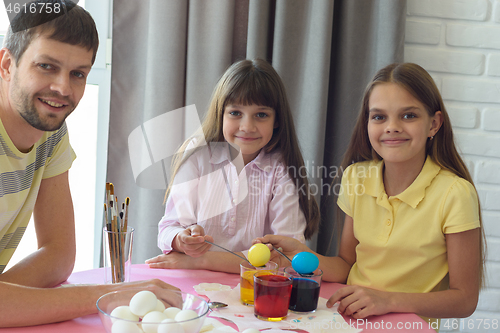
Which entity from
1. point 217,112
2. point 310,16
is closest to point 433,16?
point 310,16

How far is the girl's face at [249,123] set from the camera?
152 cm

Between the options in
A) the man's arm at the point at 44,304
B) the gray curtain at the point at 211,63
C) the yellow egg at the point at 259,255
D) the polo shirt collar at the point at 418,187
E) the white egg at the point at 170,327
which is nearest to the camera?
the white egg at the point at 170,327

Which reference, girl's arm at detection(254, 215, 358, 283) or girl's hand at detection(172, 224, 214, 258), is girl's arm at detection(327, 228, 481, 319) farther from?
girl's hand at detection(172, 224, 214, 258)

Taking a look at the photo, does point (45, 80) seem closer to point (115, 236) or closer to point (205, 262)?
point (115, 236)

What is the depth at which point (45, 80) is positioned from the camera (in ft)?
3.37

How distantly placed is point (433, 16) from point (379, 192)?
91 centimetres

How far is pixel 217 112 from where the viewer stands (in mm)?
1601

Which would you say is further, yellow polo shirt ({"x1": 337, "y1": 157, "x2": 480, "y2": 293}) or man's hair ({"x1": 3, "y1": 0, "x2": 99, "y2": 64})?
yellow polo shirt ({"x1": 337, "y1": 157, "x2": 480, "y2": 293})

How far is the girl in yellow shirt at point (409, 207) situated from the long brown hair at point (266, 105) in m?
0.17

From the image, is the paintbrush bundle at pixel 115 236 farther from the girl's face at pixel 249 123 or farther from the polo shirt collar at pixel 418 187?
the polo shirt collar at pixel 418 187

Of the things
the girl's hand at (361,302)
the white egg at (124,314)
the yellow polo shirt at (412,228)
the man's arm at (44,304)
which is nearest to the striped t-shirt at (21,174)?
the man's arm at (44,304)

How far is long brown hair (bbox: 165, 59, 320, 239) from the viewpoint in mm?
1519

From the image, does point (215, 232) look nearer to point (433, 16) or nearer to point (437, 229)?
point (437, 229)

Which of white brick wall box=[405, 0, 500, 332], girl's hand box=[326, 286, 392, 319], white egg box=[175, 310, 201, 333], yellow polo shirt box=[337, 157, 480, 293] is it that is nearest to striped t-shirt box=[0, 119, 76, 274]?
white egg box=[175, 310, 201, 333]
